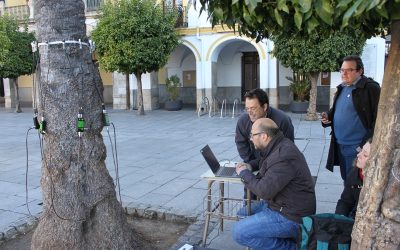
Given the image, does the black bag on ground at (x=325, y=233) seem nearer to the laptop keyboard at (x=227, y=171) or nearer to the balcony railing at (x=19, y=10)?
the laptop keyboard at (x=227, y=171)

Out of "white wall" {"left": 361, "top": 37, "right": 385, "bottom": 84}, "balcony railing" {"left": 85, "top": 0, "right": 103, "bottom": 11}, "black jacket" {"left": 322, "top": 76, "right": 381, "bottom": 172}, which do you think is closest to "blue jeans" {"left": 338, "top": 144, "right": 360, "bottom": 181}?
"black jacket" {"left": 322, "top": 76, "right": 381, "bottom": 172}

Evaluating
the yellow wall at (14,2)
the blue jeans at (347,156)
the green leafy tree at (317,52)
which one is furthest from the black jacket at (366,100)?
the yellow wall at (14,2)

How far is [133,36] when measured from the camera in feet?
49.8

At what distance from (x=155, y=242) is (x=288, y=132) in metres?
1.82

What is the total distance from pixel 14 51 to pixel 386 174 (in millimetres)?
19458

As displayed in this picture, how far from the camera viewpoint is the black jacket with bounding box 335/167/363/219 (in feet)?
11.2

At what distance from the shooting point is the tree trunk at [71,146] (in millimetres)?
3361

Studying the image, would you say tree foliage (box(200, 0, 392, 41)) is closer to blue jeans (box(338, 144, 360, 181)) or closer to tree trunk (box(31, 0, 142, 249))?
tree trunk (box(31, 0, 142, 249))

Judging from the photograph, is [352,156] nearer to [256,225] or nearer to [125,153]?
[256,225]

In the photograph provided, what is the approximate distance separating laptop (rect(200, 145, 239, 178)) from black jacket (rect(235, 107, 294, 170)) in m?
0.31

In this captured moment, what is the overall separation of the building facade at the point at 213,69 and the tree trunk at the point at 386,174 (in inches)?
513

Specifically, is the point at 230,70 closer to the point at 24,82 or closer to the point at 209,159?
the point at 24,82

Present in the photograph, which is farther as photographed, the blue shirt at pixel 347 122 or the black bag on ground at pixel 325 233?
the blue shirt at pixel 347 122

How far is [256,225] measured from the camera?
10.8 feet
